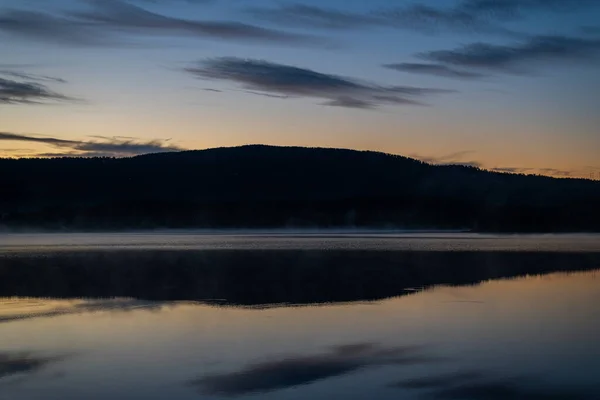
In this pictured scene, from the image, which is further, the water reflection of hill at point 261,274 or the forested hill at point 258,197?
the forested hill at point 258,197

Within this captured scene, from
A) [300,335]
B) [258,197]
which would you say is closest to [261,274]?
[300,335]

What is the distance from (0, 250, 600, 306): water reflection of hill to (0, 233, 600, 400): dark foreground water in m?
0.10

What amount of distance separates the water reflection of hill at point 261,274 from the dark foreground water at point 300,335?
0.31ft

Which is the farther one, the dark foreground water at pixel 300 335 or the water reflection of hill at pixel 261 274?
the water reflection of hill at pixel 261 274

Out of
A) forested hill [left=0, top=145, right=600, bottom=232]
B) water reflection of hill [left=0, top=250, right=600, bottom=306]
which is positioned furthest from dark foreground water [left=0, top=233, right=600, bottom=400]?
forested hill [left=0, top=145, right=600, bottom=232]

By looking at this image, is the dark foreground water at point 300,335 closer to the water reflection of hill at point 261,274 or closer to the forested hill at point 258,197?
the water reflection of hill at point 261,274

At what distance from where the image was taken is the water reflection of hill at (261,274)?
769 inches

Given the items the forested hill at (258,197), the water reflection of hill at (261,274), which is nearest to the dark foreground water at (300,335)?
the water reflection of hill at (261,274)

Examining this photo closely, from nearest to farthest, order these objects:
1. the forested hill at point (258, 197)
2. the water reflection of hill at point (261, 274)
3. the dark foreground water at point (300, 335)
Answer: the dark foreground water at point (300, 335) → the water reflection of hill at point (261, 274) → the forested hill at point (258, 197)

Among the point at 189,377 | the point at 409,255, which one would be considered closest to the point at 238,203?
the point at 409,255

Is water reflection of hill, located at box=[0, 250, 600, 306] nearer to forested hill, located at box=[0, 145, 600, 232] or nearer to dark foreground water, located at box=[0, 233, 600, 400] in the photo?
dark foreground water, located at box=[0, 233, 600, 400]

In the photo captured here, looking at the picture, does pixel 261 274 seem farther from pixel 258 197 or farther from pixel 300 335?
pixel 258 197

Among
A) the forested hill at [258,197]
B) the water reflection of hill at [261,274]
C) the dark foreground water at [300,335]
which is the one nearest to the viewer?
the dark foreground water at [300,335]

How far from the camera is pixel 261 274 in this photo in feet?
80.4
